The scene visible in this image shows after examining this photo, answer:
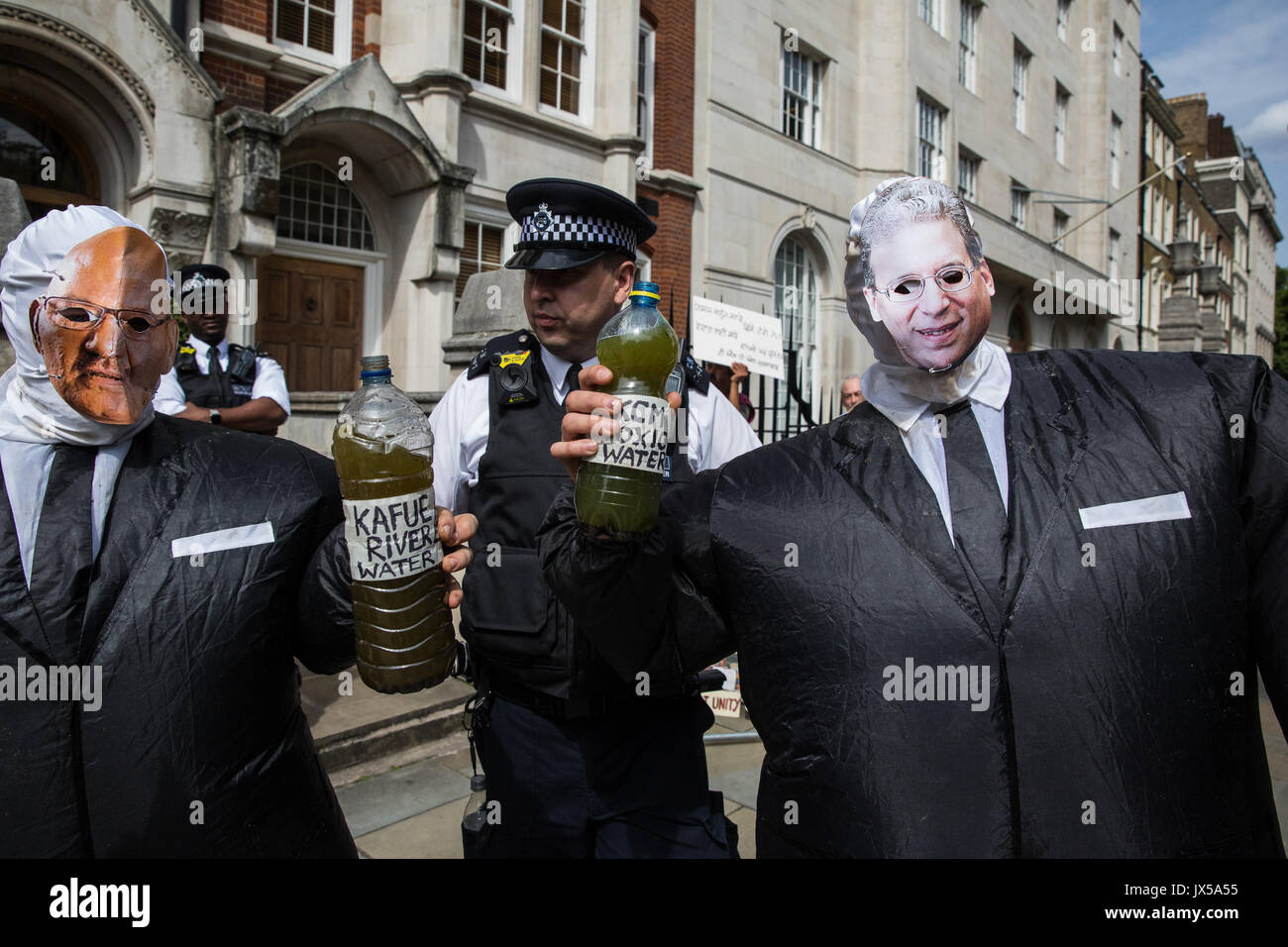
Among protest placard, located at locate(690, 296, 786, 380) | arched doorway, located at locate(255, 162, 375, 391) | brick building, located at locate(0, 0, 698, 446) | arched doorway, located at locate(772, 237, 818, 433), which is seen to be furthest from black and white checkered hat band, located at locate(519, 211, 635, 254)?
arched doorway, located at locate(772, 237, 818, 433)

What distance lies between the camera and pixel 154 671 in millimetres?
1686

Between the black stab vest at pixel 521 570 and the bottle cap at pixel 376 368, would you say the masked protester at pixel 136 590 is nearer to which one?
the bottle cap at pixel 376 368

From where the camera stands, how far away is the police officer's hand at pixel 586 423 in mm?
1593

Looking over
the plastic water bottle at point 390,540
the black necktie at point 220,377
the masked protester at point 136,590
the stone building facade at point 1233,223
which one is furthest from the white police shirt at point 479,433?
the stone building facade at point 1233,223

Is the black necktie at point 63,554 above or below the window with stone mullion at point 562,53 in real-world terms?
below

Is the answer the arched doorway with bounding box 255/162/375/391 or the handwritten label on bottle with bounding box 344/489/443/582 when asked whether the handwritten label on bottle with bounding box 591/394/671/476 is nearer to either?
the handwritten label on bottle with bounding box 344/489/443/582

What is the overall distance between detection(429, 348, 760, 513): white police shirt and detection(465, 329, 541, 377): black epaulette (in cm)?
3

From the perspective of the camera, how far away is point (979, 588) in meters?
1.62

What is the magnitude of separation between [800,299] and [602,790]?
15.1 meters

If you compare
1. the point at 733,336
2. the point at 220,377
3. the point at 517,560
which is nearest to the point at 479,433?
the point at 517,560

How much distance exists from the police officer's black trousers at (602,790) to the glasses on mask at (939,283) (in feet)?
4.34
